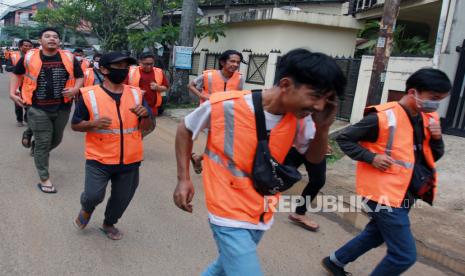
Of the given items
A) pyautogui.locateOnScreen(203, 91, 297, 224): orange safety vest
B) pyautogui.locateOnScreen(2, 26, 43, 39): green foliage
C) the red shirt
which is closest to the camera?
pyautogui.locateOnScreen(203, 91, 297, 224): orange safety vest

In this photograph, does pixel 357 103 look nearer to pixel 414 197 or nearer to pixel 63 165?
pixel 63 165

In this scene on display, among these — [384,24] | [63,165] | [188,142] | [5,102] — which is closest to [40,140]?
[63,165]

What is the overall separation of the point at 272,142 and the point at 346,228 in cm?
316

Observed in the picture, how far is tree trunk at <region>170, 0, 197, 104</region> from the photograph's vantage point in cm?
1369

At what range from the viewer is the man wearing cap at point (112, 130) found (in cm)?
379

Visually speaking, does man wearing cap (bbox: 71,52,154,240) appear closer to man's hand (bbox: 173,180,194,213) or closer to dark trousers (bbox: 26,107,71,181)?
man's hand (bbox: 173,180,194,213)

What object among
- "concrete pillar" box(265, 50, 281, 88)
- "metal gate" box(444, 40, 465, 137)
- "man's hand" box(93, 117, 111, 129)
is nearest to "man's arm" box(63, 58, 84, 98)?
"man's hand" box(93, 117, 111, 129)

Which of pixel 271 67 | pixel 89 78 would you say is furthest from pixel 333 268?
pixel 271 67

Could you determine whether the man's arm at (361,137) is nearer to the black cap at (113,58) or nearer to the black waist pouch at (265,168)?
the black waist pouch at (265,168)

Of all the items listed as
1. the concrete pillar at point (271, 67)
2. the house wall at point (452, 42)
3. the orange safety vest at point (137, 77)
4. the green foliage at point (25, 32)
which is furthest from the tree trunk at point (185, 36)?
the green foliage at point (25, 32)

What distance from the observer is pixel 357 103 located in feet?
32.8

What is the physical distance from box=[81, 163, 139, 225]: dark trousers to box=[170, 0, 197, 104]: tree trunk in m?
10.4

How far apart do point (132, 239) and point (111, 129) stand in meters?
1.06

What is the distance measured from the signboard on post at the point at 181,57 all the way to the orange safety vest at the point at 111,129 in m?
10.0
